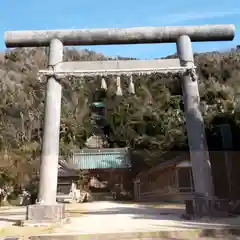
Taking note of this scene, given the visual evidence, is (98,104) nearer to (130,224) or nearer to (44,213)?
(44,213)

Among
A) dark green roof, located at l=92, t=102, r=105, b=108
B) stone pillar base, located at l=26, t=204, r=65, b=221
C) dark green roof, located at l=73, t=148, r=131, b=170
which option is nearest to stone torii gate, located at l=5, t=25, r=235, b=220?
stone pillar base, located at l=26, t=204, r=65, b=221

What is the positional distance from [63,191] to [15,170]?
451cm

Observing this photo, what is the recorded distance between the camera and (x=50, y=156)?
353 inches

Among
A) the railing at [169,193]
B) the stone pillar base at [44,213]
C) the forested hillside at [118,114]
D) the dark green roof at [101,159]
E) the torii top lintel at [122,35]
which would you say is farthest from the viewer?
the dark green roof at [101,159]

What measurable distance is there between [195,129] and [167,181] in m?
15.6

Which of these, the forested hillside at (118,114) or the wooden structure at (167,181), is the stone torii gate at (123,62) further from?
the wooden structure at (167,181)

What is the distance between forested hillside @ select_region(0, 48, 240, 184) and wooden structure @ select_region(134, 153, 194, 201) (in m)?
1.23

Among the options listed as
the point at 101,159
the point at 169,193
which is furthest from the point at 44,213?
the point at 101,159

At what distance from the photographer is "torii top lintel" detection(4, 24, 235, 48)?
9.88m

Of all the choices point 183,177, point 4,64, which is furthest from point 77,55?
point 183,177

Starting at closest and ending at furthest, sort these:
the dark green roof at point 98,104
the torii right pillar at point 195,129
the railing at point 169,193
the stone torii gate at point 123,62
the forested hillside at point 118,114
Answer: the torii right pillar at point 195,129
the stone torii gate at point 123,62
the railing at point 169,193
the forested hillside at point 118,114
the dark green roof at point 98,104

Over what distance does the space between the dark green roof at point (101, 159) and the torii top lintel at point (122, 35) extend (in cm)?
1900

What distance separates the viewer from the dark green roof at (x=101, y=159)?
93.7ft

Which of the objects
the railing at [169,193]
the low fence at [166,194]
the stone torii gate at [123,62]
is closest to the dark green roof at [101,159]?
the low fence at [166,194]
